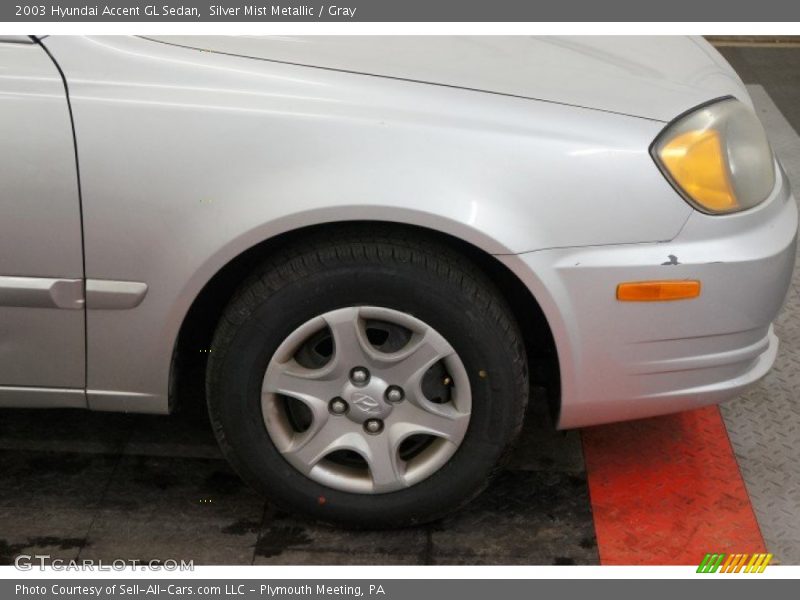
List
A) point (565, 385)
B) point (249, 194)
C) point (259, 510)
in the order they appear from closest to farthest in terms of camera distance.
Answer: point (249, 194), point (565, 385), point (259, 510)

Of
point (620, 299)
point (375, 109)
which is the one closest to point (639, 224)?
point (620, 299)

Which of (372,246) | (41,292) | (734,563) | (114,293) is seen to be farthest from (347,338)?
(734,563)

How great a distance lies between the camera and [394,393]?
2.58 metres

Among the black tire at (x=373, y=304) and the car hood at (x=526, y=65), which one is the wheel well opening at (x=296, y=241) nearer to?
the black tire at (x=373, y=304)

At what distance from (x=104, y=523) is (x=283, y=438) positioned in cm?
50

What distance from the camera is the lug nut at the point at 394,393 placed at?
8.46 ft

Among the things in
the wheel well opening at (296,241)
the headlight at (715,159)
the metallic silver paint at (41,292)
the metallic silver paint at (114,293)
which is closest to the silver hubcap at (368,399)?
the wheel well opening at (296,241)

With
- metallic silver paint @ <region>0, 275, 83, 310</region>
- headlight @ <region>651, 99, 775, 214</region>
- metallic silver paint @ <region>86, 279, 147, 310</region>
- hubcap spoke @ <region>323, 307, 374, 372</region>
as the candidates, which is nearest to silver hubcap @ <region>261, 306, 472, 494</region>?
hubcap spoke @ <region>323, 307, 374, 372</region>

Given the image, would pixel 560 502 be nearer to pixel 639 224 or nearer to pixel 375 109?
pixel 639 224

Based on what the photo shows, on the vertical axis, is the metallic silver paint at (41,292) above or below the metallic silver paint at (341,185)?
below

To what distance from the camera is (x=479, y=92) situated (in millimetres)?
2500

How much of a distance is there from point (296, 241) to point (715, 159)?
3.01ft

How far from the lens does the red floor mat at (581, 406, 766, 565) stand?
274 centimetres

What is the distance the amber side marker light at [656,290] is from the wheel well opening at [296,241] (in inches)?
7.6
